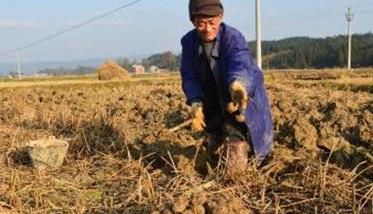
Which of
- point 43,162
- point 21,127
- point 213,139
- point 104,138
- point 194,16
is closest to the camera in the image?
point 194,16

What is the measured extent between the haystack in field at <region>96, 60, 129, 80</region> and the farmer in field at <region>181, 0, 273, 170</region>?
35.2 metres

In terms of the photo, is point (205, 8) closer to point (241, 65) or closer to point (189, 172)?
point (241, 65)

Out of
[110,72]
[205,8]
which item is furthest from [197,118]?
[110,72]

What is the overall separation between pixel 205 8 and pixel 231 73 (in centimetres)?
48

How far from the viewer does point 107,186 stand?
14.9 feet

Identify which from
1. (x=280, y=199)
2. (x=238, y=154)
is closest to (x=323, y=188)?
(x=280, y=199)

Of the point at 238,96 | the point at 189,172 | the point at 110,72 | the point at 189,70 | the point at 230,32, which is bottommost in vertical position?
the point at 110,72

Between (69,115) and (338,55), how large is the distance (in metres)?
83.3

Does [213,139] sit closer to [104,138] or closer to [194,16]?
[194,16]

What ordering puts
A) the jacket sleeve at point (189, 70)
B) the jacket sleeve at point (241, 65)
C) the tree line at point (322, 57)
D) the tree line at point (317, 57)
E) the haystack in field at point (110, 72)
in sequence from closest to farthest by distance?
the jacket sleeve at point (241, 65), the jacket sleeve at point (189, 70), the haystack in field at point (110, 72), the tree line at point (322, 57), the tree line at point (317, 57)

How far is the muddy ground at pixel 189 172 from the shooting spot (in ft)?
12.0

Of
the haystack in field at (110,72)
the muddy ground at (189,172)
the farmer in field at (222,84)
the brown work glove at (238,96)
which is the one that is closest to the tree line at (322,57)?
the haystack in field at (110,72)

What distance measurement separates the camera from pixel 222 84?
4.64 metres

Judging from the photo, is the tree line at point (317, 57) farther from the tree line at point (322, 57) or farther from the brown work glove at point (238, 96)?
the brown work glove at point (238, 96)
